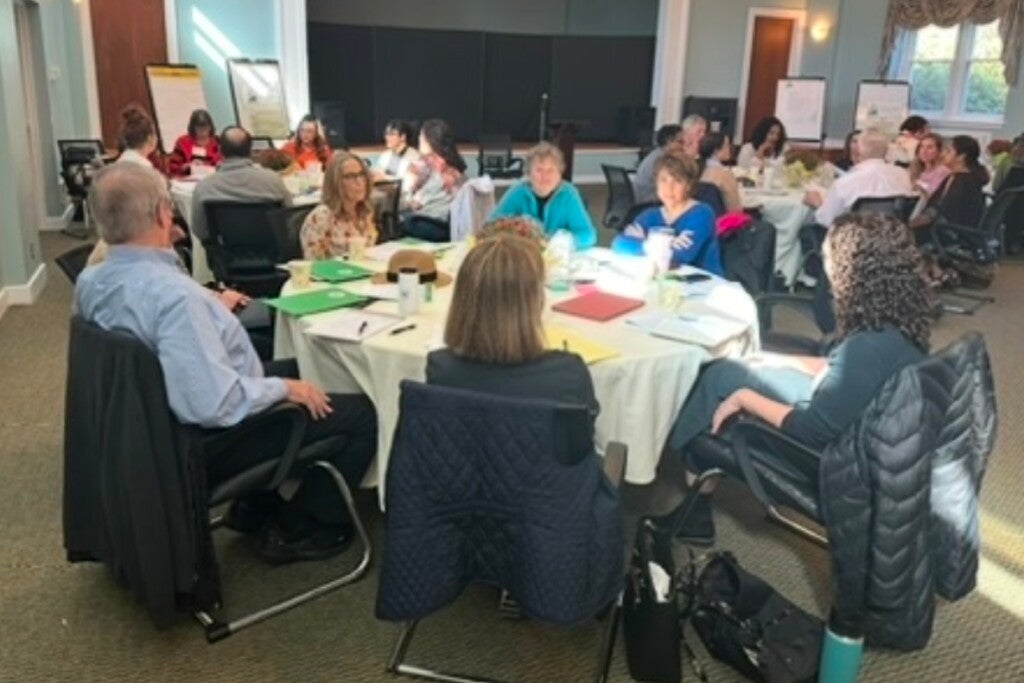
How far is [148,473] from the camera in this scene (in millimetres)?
1909

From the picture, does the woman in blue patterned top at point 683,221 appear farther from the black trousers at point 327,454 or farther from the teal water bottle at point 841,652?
the teal water bottle at point 841,652

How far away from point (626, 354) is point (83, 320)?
1336 millimetres

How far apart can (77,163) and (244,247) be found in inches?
140

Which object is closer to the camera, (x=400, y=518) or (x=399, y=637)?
(x=400, y=518)

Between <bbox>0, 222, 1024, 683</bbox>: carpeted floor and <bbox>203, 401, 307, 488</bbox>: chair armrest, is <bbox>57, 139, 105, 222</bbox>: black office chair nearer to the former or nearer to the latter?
<bbox>0, 222, 1024, 683</bbox>: carpeted floor

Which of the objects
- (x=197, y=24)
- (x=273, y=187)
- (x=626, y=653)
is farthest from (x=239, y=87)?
(x=626, y=653)

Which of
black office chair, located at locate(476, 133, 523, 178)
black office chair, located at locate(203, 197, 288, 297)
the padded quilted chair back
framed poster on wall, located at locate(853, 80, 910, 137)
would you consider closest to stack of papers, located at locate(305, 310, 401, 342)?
the padded quilted chair back

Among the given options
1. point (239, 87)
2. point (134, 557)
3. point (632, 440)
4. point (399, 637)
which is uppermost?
point (239, 87)

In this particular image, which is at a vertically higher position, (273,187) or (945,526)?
(273,187)

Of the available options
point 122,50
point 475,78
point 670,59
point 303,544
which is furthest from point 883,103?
point 303,544

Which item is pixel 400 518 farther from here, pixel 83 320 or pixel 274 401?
pixel 83 320

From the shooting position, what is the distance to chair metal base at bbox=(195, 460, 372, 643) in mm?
2213

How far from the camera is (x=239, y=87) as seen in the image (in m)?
8.39

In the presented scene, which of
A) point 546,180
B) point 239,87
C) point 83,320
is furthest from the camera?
point 239,87
